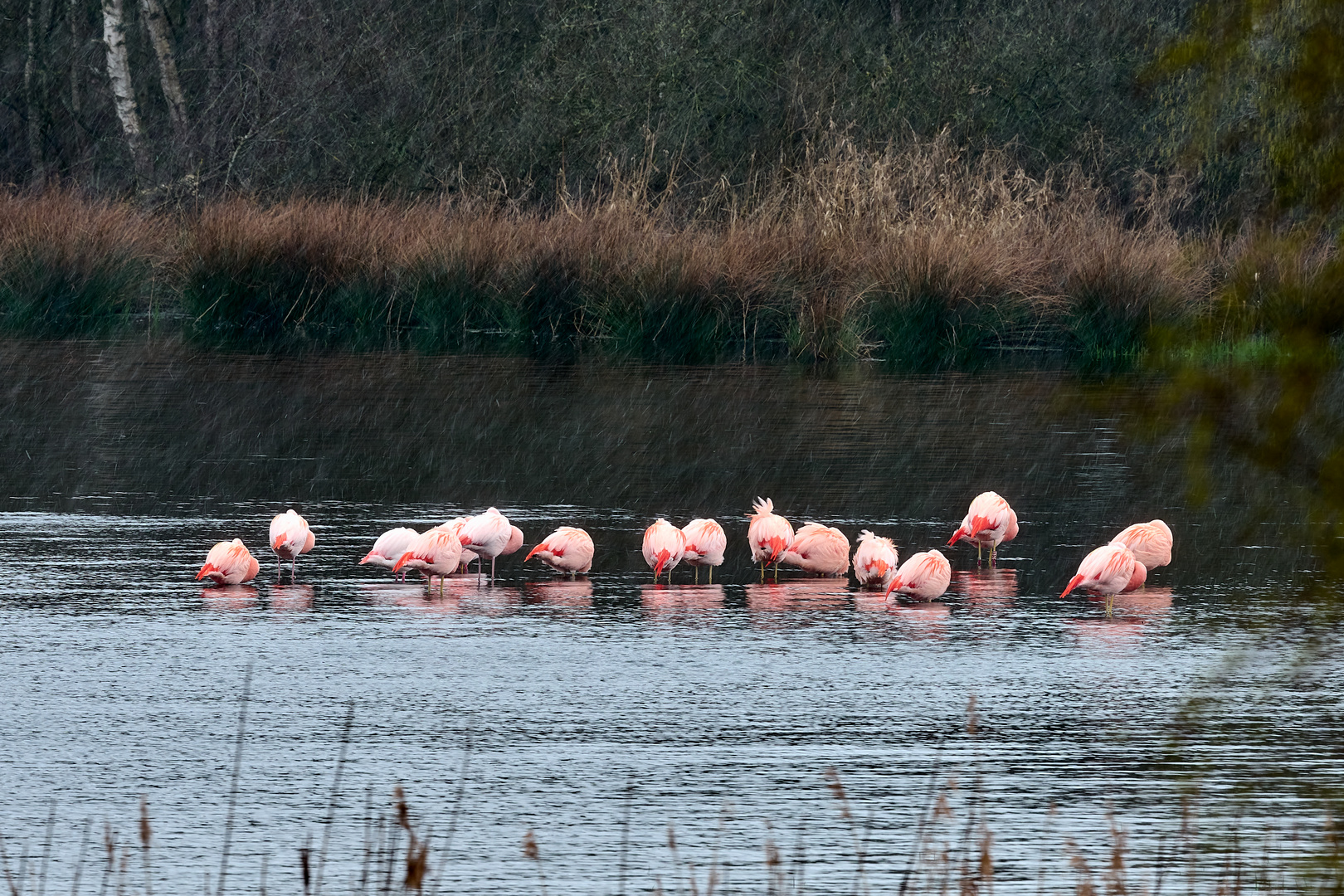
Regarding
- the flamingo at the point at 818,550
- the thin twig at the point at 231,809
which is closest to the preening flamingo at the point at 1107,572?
the flamingo at the point at 818,550

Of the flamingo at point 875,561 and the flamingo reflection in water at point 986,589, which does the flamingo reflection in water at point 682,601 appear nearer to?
the flamingo at point 875,561

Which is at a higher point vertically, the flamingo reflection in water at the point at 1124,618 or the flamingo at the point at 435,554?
the flamingo at the point at 435,554

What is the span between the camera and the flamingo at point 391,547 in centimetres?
816

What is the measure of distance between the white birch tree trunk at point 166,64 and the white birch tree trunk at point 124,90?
1.63 feet

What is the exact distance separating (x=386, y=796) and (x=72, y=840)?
775mm

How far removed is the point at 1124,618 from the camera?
7570mm

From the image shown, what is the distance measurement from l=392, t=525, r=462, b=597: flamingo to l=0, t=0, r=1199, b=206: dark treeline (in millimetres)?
18387

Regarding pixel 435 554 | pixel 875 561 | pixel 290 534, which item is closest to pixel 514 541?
pixel 435 554

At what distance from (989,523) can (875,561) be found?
2.49 ft

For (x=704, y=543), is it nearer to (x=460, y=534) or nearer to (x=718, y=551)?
(x=718, y=551)

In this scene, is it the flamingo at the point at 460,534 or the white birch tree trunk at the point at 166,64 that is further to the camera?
the white birch tree trunk at the point at 166,64

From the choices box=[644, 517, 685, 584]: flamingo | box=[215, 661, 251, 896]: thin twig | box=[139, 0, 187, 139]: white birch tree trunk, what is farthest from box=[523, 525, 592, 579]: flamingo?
box=[139, 0, 187, 139]: white birch tree trunk

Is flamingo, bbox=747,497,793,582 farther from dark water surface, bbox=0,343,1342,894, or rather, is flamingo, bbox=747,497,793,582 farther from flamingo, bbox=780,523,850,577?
dark water surface, bbox=0,343,1342,894

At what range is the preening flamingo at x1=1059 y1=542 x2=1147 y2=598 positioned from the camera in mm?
7641
